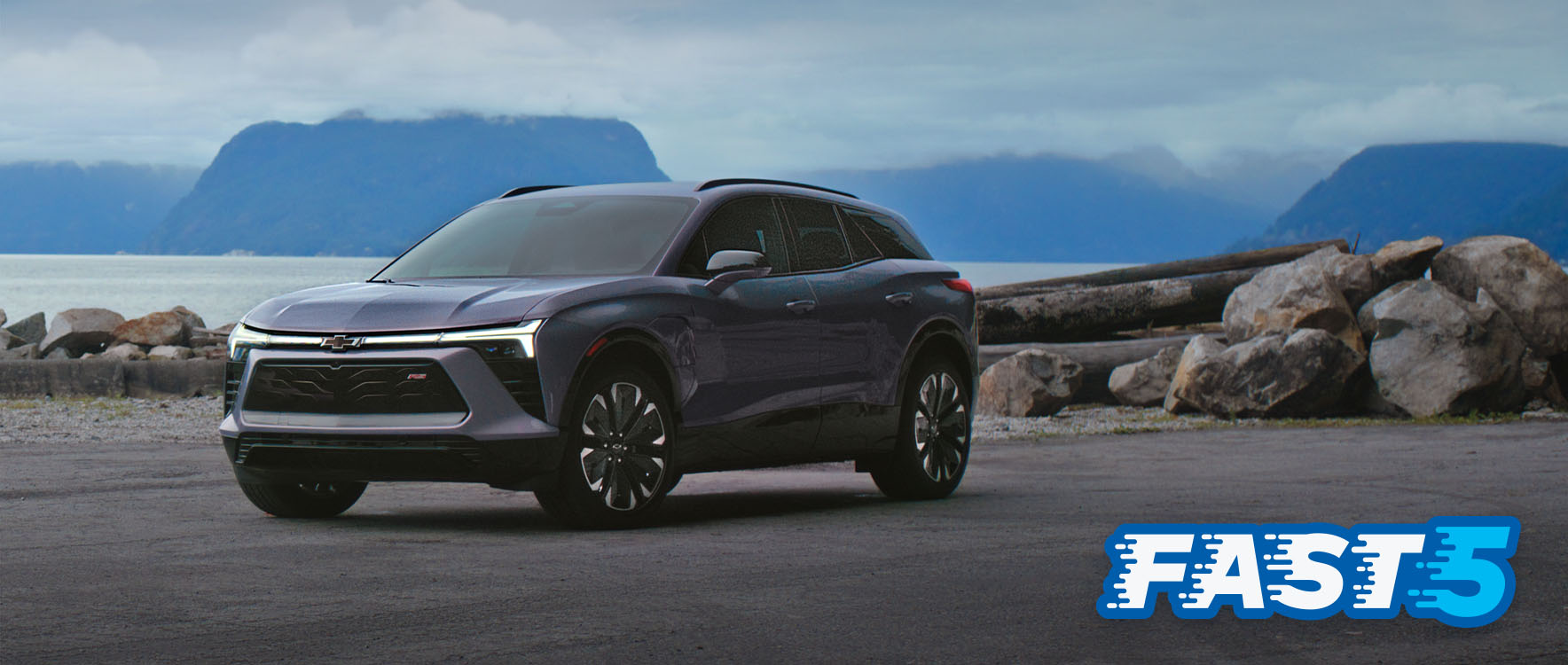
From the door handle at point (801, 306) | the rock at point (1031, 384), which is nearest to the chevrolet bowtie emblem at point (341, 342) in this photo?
the door handle at point (801, 306)

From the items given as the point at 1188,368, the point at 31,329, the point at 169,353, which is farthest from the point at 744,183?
the point at 31,329

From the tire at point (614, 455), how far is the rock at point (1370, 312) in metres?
11.3

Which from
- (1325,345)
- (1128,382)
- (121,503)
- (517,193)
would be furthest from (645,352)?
(1128,382)

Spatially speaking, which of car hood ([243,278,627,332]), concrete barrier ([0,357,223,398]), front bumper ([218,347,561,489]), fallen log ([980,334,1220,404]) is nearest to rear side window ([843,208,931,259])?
car hood ([243,278,627,332])

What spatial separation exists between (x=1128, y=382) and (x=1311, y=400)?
245 centimetres

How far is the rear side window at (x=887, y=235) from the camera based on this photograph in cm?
995

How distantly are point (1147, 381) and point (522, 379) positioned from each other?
12198mm

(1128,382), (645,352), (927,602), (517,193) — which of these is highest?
(517,193)

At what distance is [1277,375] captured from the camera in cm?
1648

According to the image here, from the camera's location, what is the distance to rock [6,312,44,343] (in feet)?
105

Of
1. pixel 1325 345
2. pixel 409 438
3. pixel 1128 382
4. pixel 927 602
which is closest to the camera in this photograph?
pixel 927 602

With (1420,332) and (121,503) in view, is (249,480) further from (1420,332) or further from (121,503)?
(1420,332)

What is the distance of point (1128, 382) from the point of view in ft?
60.8

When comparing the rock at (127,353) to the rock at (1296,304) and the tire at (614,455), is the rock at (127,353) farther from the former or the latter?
the tire at (614,455)
